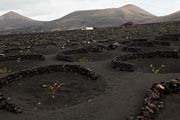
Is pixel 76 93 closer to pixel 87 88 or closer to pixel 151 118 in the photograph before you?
pixel 87 88

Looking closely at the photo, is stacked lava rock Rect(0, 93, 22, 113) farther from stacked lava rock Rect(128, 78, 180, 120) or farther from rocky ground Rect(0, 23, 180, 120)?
stacked lava rock Rect(128, 78, 180, 120)

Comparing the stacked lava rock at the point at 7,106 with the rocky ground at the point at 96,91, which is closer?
the rocky ground at the point at 96,91

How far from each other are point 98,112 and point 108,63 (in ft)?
41.4

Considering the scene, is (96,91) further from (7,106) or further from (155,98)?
(7,106)

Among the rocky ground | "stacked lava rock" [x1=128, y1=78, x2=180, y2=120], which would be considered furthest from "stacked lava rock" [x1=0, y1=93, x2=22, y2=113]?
"stacked lava rock" [x1=128, y1=78, x2=180, y2=120]

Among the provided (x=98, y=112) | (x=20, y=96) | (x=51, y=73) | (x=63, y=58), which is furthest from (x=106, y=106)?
(x=63, y=58)

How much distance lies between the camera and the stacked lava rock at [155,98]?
16516 mm

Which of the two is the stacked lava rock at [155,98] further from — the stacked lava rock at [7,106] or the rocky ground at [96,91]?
the stacked lava rock at [7,106]

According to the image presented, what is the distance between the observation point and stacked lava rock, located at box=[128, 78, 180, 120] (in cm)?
1652

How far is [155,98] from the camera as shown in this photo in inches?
731

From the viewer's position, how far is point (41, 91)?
2286 cm

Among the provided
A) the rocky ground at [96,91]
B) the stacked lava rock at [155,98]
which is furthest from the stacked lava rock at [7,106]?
the stacked lava rock at [155,98]

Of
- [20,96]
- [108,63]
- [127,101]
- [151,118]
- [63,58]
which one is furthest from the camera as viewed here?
[63,58]

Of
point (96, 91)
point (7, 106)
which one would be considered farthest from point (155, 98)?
point (7, 106)
